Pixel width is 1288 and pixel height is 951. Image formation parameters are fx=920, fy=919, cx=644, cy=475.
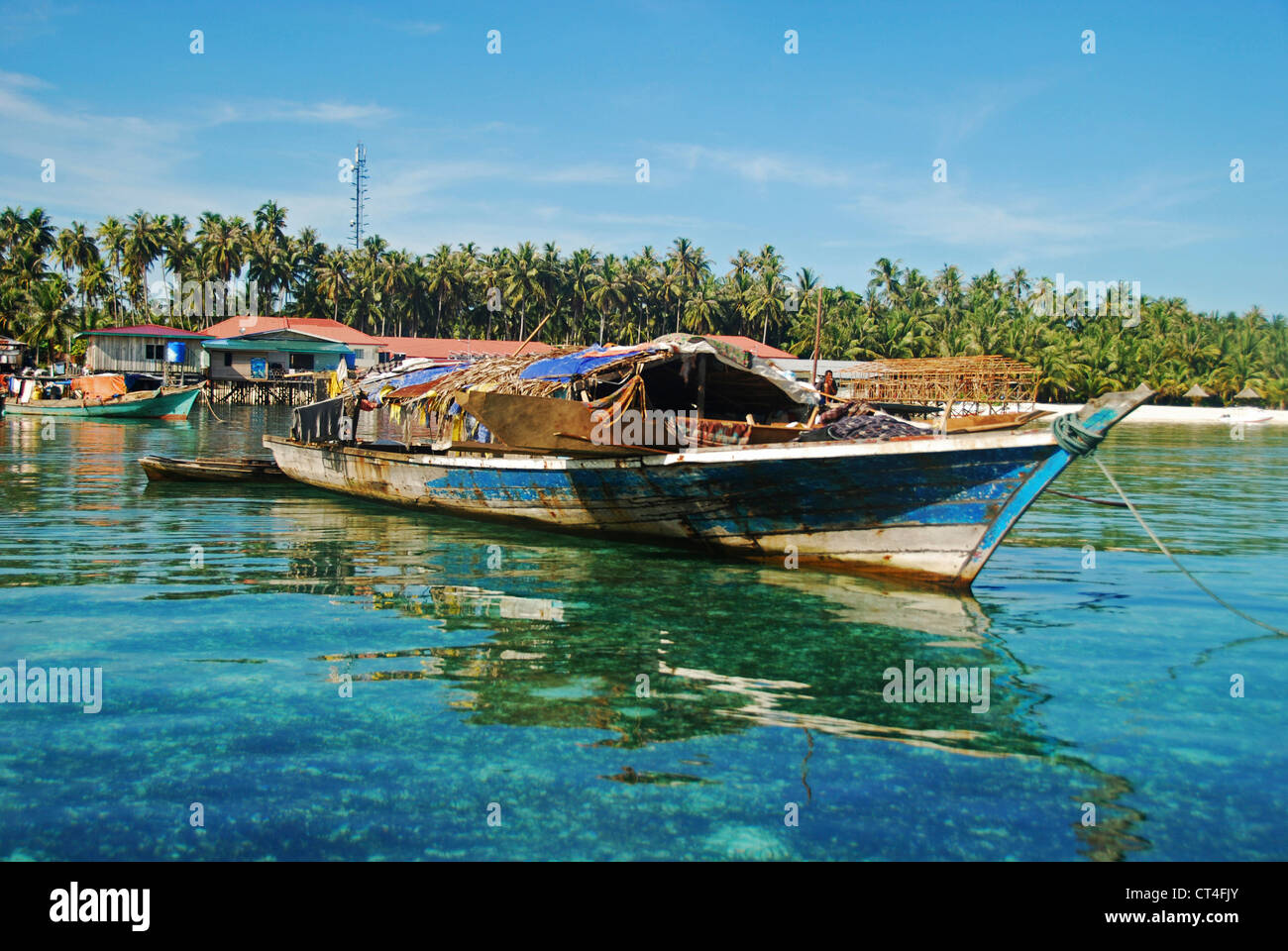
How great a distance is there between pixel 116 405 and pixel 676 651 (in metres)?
35.6

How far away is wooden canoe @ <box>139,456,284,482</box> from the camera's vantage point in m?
16.7

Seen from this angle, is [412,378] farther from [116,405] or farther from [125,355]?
[125,355]

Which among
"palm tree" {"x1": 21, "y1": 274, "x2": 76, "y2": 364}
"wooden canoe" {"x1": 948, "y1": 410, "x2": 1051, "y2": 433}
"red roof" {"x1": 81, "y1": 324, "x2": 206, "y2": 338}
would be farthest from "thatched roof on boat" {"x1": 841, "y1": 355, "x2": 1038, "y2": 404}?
"palm tree" {"x1": 21, "y1": 274, "x2": 76, "y2": 364}

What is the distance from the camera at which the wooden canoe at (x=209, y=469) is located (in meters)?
16.7

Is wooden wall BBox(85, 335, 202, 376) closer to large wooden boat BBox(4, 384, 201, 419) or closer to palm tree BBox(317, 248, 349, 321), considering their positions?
large wooden boat BBox(4, 384, 201, 419)

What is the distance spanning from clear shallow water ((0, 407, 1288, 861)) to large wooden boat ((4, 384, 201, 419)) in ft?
90.6

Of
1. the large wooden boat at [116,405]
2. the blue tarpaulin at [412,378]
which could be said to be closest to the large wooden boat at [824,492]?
the blue tarpaulin at [412,378]

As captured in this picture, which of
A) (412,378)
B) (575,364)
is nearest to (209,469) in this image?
(412,378)

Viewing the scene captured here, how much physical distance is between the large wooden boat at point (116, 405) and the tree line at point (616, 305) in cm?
2246

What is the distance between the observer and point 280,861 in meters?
4.01

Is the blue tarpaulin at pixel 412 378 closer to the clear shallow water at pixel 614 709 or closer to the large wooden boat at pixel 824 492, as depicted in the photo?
the large wooden boat at pixel 824 492

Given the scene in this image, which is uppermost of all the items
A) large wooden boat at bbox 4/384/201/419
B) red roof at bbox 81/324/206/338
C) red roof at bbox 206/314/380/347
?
red roof at bbox 206/314/380/347

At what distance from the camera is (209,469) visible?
17141mm
